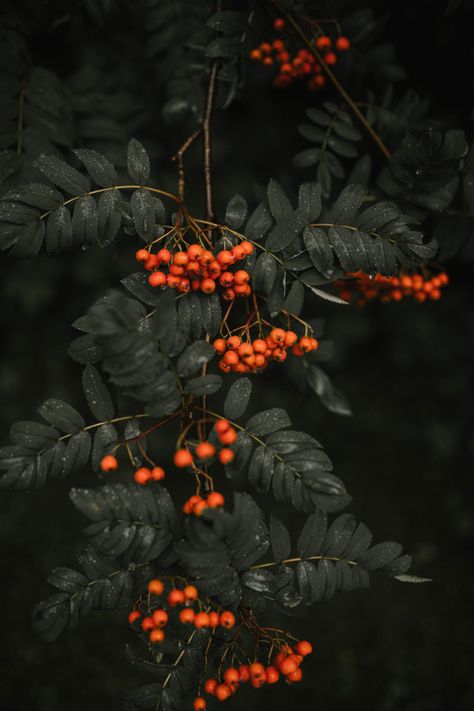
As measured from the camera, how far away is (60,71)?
2.37 meters

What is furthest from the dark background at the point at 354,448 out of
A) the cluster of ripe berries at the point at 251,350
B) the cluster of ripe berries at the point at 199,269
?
the cluster of ripe berries at the point at 251,350

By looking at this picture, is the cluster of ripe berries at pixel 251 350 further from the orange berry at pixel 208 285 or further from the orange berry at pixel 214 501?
the orange berry at pixel 214 501

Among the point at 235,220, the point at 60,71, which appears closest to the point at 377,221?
the point at 235,220

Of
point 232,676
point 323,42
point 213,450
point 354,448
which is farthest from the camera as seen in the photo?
point 354,448

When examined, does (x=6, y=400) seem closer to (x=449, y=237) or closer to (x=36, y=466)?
(x=36, y=466)

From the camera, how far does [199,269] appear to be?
4.43 ft

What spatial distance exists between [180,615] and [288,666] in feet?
1.05

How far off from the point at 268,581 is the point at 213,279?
0.76 m

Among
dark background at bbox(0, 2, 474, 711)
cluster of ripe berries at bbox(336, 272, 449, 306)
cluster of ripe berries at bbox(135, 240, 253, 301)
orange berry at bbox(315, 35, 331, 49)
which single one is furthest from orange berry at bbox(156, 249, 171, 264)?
orange berry at bbox(315, 35, 331, 49)

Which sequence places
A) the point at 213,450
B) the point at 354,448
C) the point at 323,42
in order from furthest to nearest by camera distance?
the point at 354,448 → the point at 323,42 → the point at 213,450

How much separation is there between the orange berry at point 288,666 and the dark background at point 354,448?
61.3 inches

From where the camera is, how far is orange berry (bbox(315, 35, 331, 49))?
187cm

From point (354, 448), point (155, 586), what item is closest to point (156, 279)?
point (155, 586)

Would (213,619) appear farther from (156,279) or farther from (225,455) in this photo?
(156,279)
